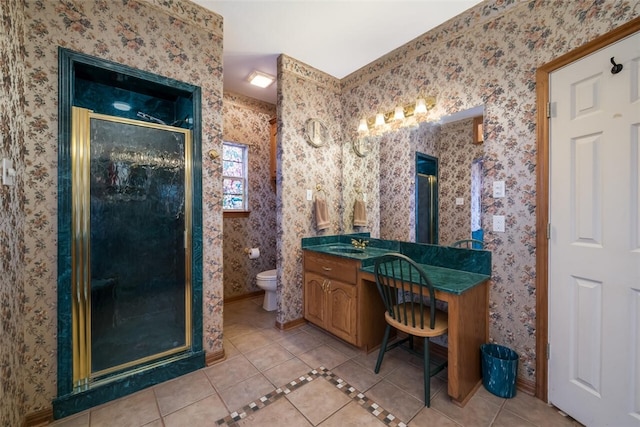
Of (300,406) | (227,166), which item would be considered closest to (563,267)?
(300,406)

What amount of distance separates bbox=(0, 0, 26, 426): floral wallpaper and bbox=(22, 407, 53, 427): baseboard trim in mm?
55

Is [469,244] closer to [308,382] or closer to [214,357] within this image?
[308,382]

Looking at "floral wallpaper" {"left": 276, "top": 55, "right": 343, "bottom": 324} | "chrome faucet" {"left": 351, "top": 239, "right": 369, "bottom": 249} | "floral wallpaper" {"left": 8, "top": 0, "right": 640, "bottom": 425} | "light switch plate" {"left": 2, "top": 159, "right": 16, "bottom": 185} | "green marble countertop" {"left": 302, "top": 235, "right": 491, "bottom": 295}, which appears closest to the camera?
"light switch plate" {"left": 2, "top": 159, "right": 16, "bottom": 185}

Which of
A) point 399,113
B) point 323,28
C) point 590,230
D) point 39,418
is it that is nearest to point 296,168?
point 399,113

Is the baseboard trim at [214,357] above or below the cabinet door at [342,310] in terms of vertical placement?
below

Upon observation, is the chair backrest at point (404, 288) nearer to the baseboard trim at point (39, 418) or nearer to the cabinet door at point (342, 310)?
the cabinet door at point (342, 310)

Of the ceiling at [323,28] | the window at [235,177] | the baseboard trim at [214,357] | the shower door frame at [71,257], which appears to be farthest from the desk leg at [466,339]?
the window at [235,177]

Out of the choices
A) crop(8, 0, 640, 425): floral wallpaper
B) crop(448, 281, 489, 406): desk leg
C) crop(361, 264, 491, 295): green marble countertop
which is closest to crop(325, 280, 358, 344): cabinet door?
crop(361, 264, 491, 295): green marble countertop

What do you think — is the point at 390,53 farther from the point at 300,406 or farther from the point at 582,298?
the point at 300,406

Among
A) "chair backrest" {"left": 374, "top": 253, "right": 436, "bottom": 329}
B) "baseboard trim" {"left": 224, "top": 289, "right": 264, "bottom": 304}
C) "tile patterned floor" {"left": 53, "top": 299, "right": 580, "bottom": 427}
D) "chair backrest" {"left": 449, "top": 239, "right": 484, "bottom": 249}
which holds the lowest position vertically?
"tile patterned floor" {"left": 53, "top": 299, "right": 580, "bottom": 427}

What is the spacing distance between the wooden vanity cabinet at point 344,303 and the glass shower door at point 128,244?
1.14 meters

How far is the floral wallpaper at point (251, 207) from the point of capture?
3445mm

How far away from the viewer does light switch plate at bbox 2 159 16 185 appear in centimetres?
111

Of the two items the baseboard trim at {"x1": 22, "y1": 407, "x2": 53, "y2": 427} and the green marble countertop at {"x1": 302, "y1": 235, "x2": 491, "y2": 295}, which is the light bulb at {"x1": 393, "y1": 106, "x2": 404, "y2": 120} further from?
the baseboard trim at {"x1": 22, "y1": 407, "x2": 53, "y2": 427}
